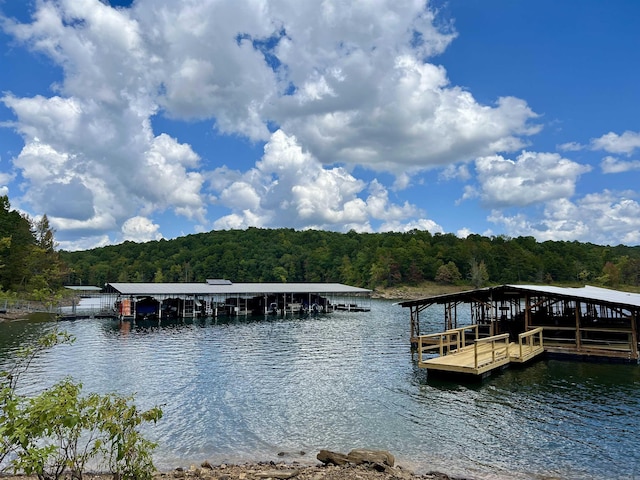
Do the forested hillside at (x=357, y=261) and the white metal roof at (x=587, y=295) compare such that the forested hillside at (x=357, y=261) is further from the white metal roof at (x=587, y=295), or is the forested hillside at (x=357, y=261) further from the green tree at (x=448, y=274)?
the white metal roof at (x=587, y=295)

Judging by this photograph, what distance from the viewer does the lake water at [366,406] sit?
34.4 feet

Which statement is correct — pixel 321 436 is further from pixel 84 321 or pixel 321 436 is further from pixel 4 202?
pixel 4 202

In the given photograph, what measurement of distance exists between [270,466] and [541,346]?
1758 cm

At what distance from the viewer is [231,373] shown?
19.8 metres

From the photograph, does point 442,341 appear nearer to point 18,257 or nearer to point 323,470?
point 323,470

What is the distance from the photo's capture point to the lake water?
10477 mm

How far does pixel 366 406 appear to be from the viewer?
14500 millimetres

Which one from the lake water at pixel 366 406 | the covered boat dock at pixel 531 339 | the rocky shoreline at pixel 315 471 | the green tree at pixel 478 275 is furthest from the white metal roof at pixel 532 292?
the green tree at pixel 478 275

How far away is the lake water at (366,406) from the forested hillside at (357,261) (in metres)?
92.9

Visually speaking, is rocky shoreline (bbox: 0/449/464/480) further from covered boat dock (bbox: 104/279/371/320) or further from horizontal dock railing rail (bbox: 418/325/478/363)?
covered boat dock (bbox: 104/279/371/320)

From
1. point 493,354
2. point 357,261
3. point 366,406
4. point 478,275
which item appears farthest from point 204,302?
point 357,261

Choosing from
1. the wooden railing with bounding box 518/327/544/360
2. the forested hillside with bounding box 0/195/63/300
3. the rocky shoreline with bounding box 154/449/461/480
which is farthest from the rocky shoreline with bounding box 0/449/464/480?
the forested hillside with bounding box 0/195/63/300

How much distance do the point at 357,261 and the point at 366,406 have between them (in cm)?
11653

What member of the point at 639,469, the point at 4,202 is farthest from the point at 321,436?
the point at 4,202
